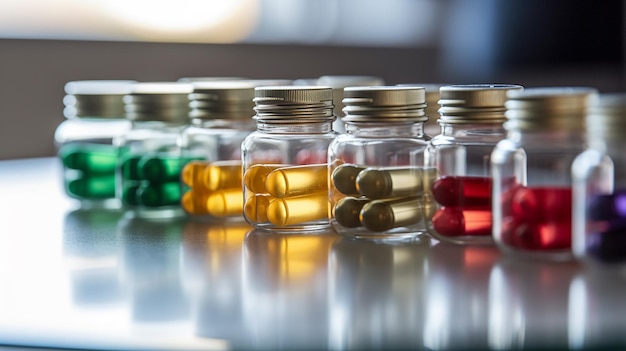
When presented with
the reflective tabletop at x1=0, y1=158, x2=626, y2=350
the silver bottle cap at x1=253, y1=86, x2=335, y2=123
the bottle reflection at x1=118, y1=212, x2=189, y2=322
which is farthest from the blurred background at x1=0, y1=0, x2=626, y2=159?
the silver bottle cap at x1=253, y1=86, x2=335, y2=123

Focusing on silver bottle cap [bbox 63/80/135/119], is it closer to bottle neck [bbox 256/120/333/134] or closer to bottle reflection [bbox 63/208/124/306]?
bottle reflection [bbox 63/208/124/306]

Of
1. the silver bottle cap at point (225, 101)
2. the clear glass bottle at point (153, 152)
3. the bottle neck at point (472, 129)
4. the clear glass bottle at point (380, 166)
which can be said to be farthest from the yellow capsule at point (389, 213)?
the clear glass bottle at point (153, 152)

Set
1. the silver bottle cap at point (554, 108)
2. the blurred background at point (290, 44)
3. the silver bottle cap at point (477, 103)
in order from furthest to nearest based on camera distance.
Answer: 1. the blurred background at point (290, 44)
2. the silver bottle cap at point (477, 103)
3. the silver bottle cap at point (554, 108)

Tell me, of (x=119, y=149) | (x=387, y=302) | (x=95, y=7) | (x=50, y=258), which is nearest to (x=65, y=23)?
Result: (x=95, y=7)

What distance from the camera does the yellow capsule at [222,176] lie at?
1.46m

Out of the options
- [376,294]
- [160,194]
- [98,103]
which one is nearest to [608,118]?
[376,294]

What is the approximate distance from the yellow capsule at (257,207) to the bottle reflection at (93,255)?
194mm

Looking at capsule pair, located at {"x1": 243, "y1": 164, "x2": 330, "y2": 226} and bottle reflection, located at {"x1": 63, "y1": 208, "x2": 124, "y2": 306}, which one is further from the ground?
capsule pair, located at {"x1": 243, "y1": 164, "x2": 330, "y2": 226}

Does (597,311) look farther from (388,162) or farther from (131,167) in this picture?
(131,167)

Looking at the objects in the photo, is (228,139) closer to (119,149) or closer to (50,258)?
(119,149)

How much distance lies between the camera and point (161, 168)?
5.06 ft

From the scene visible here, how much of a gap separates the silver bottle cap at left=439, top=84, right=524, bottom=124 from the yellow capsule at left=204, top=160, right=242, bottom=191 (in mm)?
401

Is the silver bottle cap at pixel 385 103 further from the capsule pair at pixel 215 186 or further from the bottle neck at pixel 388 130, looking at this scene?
the capsule pair at pixel 215 186

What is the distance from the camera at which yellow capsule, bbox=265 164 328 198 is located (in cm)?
131
